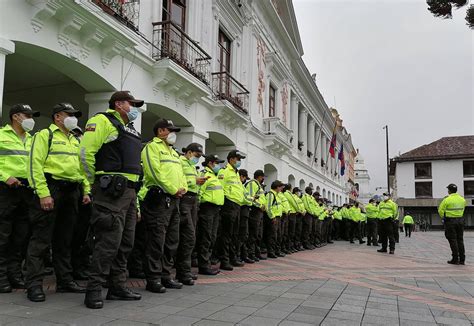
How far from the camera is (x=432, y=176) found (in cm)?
5022

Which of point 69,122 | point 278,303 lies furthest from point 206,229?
point 69,122

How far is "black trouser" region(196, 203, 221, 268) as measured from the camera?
6.61m

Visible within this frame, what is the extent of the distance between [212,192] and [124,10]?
14.8 feet

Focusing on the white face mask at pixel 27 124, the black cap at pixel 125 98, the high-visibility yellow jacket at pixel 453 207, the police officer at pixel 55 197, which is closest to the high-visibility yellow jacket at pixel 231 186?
the police officer at pixel 55 197

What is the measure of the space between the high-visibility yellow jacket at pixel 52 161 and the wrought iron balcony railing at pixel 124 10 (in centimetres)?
398

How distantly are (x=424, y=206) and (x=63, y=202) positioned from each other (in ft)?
165

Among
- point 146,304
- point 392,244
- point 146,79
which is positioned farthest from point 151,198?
point 392,244

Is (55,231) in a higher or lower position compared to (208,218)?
lower

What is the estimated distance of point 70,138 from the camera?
495cm

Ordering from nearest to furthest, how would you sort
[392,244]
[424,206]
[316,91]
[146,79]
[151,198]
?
[151,198]
[146,79]
[392,244]
[316,91]
[424,206]

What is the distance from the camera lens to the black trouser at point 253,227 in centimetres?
884

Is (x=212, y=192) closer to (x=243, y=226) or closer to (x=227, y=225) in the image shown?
(x=227, y=225)

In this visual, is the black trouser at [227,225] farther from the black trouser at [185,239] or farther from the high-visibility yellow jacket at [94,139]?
the high-visibility yellow jacket at [94,139]

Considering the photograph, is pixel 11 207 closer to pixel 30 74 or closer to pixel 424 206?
pixel 30 74
